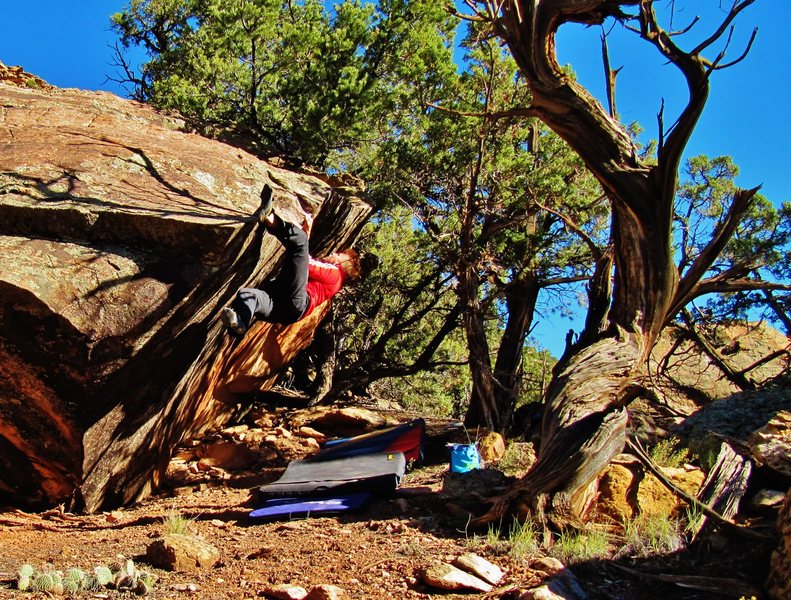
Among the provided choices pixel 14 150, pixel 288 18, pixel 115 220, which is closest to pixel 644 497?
pixel 115 220

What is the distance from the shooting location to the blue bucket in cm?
672

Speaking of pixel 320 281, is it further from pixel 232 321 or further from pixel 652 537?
pixel 652 537

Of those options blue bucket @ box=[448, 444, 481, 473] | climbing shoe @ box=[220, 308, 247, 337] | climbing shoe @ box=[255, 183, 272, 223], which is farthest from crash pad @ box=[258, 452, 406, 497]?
climbing shoe @ box=[255, 183, 272, 223]

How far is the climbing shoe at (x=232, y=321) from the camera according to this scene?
5254 mm

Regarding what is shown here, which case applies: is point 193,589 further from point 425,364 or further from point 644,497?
point 425,364

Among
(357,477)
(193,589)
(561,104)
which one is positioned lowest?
(193,589)

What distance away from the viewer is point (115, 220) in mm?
Answer: 5953

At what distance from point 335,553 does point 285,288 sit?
233 centimetres

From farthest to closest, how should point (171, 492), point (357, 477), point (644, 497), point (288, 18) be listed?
point (288, 18)
point (171, 492)
point (357, 477)
point (644, 497)

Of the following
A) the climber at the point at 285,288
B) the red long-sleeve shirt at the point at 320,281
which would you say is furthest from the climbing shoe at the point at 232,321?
the red long-sleeve shirt at the point at 320,281

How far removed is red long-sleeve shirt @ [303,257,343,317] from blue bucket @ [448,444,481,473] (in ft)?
6.19

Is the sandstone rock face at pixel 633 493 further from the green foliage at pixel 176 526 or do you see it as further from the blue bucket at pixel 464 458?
the green foliage at pixel 176 526

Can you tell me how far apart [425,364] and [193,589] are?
7443mm

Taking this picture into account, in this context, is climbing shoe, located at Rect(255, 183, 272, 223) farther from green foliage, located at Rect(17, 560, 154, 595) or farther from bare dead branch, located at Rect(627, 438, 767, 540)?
bare dead branch, located at Rect(627, 438, 767, 540)
